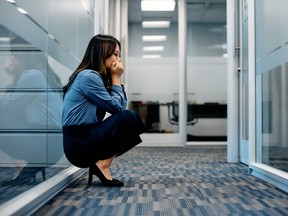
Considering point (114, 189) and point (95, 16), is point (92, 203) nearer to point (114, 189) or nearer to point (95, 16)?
point (114, 189)

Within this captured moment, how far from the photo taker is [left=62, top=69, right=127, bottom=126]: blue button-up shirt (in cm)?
165

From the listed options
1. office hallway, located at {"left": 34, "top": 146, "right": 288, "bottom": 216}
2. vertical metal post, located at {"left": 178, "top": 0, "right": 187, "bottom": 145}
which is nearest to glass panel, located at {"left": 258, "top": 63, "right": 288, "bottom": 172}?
office hallway, located at {"left": 34, "top": 146, "right": 288, "bottom": 216}

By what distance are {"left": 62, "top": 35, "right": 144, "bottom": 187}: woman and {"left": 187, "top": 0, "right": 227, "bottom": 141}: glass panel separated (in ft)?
11.5

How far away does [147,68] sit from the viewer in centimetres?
509

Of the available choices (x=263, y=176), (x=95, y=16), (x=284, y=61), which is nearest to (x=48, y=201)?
(x=263, y=176)

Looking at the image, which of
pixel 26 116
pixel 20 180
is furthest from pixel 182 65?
pixel 20 180

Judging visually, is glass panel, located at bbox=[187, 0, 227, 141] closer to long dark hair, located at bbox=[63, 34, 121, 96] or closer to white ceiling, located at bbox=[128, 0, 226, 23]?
white ceiling, located at bbox=[128, 0, 226, 23]

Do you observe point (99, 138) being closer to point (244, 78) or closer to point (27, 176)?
point (27, 176)

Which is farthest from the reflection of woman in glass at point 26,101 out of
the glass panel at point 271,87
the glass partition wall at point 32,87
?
the glass panel at point 271,87

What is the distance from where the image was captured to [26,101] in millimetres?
1367

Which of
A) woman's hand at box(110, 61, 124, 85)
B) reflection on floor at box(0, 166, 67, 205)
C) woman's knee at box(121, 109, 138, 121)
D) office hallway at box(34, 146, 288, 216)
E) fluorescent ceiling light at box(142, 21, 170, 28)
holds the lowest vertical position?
office hallway at box(34, 146, 288, 216)

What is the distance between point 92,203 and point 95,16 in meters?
1.71

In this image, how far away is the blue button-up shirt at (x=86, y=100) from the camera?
165 centimetres

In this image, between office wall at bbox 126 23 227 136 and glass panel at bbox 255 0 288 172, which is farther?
office wall at bbox 126 23 227 136
